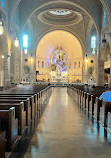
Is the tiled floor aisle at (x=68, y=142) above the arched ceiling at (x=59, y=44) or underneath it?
underneath

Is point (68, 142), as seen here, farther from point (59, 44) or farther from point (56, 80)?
point (59, 44)

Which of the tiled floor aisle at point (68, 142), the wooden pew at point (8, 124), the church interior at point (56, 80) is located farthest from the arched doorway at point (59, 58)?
the wooden pew at point (8, 124)

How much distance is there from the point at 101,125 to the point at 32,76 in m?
21.7

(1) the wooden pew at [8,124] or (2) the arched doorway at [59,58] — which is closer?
(1) the wooden pew at [8,124]

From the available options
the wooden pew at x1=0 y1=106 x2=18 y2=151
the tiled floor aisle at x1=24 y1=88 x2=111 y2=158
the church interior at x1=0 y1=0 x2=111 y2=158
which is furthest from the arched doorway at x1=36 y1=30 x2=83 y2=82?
the wooden pew at x1=0 y1=106 x2=18 y2=151

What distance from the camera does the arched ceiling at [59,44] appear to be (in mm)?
29422

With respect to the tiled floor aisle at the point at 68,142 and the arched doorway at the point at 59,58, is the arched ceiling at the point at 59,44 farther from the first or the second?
the tiled floor aisle at the point at 68,142

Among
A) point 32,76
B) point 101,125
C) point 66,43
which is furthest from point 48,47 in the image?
point 101,125

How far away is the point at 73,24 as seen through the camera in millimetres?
26297

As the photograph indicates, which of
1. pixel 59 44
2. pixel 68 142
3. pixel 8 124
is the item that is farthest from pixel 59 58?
pixel 8 124

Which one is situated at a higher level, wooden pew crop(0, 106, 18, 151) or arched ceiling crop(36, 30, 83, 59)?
arched ceiling crop(36, 30, 83, 59)

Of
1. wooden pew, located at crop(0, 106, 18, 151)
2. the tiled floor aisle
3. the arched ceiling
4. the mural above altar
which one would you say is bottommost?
the tiled floor aisle

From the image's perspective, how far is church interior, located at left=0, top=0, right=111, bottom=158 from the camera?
3.22m

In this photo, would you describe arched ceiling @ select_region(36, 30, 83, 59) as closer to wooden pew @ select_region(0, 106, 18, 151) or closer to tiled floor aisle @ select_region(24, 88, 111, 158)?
tiled floor aisle @ select_region(24, 88, 111, 158)
